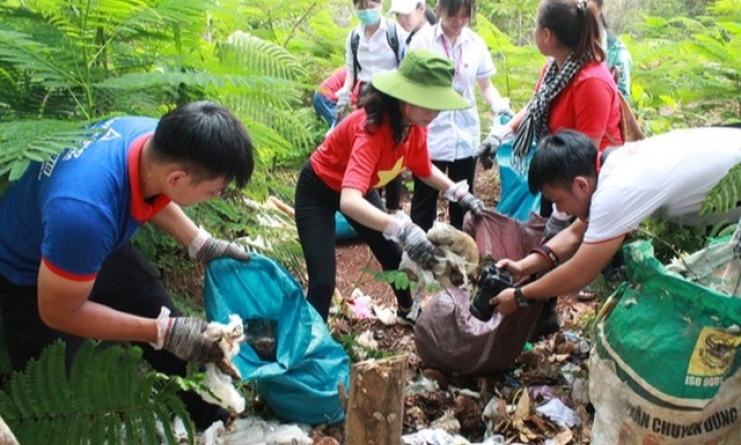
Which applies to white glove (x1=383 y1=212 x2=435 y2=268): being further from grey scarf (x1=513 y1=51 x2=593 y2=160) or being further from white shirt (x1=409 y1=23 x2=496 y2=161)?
white shirt (x1=409 y1=23 x2=496 y2=161)

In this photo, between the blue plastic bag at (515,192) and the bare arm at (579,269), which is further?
the blue plastic bag at (515,192)

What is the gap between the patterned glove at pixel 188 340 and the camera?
7.13ft

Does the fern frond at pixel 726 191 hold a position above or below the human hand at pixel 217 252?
above

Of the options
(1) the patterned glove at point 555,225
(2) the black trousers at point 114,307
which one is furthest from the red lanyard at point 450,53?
(2) the black trousers at point 114,307

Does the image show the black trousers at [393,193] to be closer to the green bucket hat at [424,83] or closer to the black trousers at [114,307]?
the green bucket hat at [424,83]

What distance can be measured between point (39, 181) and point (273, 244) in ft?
5.64

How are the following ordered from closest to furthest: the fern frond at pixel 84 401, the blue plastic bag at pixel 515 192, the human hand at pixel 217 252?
the fern frond at pixel 84 401 → the human hand at pixel 217 252 → the blue plastic bag at pixel 515 192

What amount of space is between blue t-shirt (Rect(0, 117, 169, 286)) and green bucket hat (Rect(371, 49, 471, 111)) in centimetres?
112

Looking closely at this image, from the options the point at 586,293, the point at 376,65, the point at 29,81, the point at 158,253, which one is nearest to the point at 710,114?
the point at 586,293

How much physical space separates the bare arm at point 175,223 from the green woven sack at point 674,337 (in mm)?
1617

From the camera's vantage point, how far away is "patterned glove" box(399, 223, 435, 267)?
285 centimetres

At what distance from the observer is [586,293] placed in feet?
13.6

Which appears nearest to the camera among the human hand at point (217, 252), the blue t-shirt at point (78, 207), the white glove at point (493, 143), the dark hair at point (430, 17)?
the blue t-shirt at point (78, 207)

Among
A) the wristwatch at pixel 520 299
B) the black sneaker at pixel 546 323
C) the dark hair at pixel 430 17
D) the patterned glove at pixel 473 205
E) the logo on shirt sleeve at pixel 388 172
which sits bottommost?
the black sneaker at pixel 546 323
